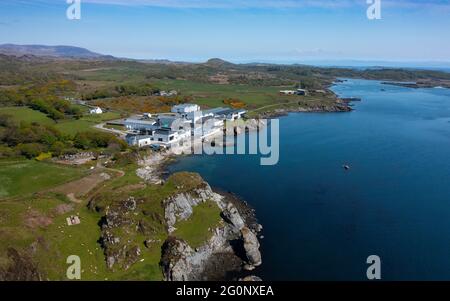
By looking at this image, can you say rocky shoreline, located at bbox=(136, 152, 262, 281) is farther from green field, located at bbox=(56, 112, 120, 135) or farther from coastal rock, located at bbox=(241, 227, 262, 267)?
green field, located at bbox=(56, 112, 120, 135)

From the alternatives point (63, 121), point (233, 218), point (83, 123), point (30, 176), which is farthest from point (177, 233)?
point (63, 121)

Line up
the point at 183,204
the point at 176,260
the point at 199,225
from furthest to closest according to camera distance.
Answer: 1. the point at 183,204
2. the point at 199,225
3. the point at 176,260

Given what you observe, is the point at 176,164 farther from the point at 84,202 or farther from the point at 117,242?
the point at 117,242

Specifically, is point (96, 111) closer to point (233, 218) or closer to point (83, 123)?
point (83, 123)

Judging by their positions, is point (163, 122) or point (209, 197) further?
point (163, 122)

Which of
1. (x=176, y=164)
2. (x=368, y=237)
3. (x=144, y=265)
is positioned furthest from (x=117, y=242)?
(x=176, y=164)
